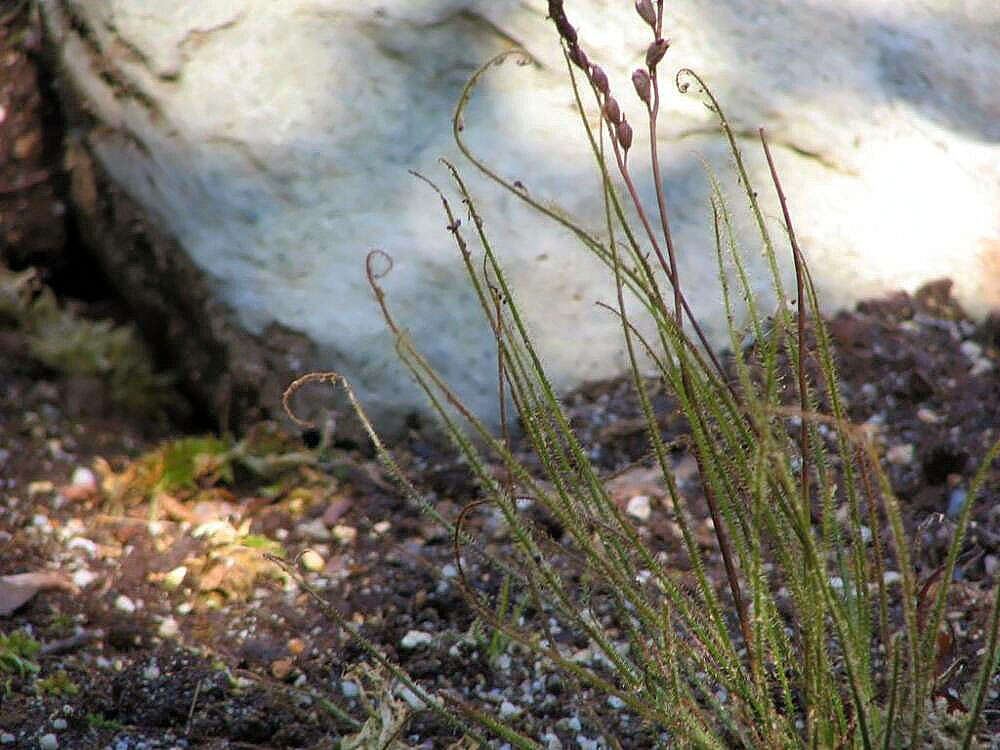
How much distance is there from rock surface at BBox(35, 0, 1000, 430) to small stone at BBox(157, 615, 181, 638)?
0.69 meters

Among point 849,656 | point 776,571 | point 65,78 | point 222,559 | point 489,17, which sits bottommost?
point 222,559

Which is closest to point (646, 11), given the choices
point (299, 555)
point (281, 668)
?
point (299, 555)

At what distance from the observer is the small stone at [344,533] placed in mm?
2480

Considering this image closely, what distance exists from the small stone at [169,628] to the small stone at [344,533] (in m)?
0.40

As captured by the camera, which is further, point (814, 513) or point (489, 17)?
point (489, 17)

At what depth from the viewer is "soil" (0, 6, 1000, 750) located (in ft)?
6.24

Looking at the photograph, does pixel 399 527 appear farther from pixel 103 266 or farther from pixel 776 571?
pixel 103 266

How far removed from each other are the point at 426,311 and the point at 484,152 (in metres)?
0.43

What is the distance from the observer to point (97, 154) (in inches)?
124

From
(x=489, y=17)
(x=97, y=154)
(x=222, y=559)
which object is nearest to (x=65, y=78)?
(x=97, y=154)

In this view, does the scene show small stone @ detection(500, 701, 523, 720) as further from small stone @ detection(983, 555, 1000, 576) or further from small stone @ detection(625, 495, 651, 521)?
small stone @ detection(983, 555, 1000, 576)

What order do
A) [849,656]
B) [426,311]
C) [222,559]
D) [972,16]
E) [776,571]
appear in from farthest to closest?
[972,16] → [426,311] → [222,559] → [776,571] → [849,656]

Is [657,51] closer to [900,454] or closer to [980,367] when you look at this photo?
[900,454]

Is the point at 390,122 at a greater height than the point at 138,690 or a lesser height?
greater
